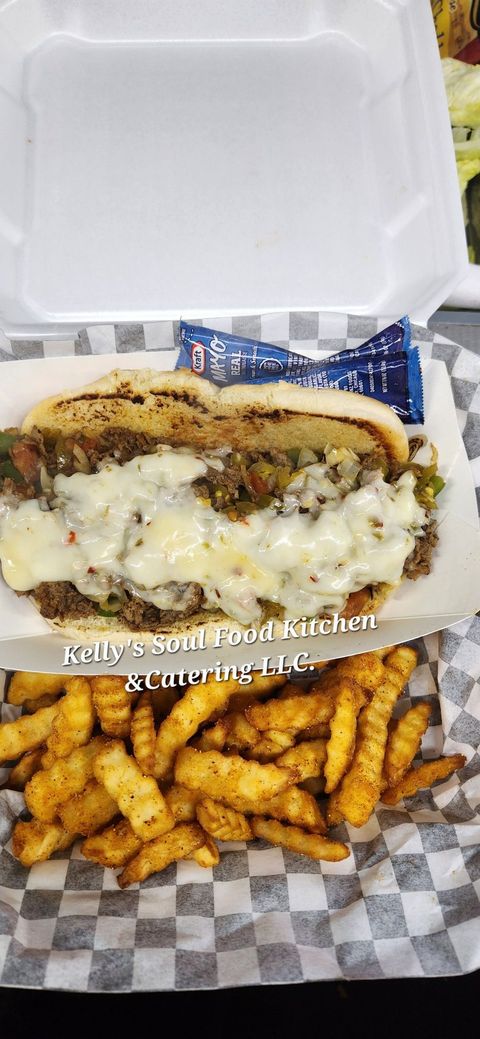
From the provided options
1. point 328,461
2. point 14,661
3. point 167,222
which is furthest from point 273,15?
point 14,661

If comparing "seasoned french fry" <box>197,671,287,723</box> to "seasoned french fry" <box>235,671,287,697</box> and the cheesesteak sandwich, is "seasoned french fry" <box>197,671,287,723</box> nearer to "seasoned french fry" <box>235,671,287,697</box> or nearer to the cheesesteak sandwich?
"seasoned french fry" <box>235,671,287,697</box>

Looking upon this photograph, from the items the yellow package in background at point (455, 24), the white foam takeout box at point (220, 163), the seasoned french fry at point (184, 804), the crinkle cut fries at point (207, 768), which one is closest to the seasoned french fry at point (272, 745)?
the crinkle cut fries at point (207, 768)

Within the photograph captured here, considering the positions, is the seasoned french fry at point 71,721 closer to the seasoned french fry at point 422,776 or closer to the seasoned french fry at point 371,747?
the seasoned french fry at point 371,747

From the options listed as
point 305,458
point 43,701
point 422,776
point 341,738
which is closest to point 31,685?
point 43,701

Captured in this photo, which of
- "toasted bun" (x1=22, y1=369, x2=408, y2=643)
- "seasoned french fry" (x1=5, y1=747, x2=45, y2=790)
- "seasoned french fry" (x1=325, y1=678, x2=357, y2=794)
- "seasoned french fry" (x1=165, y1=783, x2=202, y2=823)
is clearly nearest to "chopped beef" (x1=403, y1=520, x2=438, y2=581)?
"toasted bun" (x1=22, y1=369, x2=408, y2=643)

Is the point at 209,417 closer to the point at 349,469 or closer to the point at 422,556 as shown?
the point at 349,469

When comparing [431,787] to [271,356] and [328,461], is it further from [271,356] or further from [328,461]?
A: [271,356]
